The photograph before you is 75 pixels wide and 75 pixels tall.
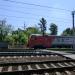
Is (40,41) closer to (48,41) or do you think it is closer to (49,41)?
(48,41)

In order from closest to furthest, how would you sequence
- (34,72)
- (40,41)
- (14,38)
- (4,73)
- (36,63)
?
(4,73), (34,72), (36,63), (40,41), (14,38)

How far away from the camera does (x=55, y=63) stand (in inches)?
548

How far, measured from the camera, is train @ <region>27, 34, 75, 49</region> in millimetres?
46031

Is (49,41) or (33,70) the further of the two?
(49,41)

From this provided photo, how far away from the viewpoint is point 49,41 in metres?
47.3

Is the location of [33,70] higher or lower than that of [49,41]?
higher

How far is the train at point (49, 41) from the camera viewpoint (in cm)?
4603

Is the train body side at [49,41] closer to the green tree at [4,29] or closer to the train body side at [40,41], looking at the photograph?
the train body side at [40,41]

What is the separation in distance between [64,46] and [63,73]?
40.1m

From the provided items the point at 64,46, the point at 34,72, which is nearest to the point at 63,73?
the point at 34,72

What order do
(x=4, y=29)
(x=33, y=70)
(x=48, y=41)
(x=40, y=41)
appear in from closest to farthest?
1. (x=33, y=70)
2. (x=40, y=41)
3. (x=48, y=41)
4. (x=4, y=29)

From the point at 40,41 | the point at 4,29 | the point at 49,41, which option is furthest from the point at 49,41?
the point at 4,29

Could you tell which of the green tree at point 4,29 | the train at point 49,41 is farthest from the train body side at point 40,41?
the green tree at point 4,29

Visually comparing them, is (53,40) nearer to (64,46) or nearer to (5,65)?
(64,46)
